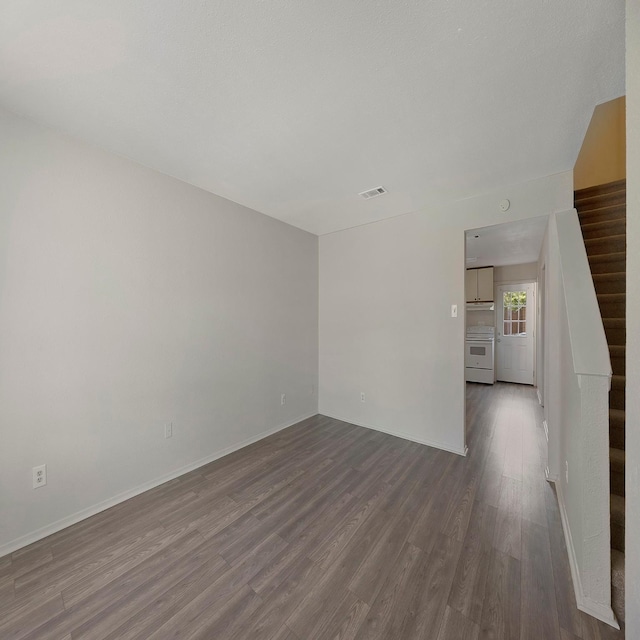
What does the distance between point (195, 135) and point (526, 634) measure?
318 centimetres

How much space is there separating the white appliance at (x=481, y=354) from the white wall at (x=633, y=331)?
5541mm

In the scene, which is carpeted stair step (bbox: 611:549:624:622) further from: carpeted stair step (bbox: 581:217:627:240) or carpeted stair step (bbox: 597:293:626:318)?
carpeted stair step (bbox: 581:217:627:240)

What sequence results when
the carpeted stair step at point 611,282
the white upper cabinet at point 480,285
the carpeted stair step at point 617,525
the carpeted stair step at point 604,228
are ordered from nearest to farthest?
the carpeted stair step at point 617,525, the carpeted stair step at point 611,282, the carpeted stair step at point 604,228, the white upper cabinet at point 480,285

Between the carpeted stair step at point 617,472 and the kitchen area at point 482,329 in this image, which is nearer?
the carpeted stair step at point 617,472

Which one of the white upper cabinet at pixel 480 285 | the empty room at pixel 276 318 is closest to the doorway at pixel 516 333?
the white upper cabinet at pixel 480 285

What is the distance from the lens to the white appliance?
19.1ft

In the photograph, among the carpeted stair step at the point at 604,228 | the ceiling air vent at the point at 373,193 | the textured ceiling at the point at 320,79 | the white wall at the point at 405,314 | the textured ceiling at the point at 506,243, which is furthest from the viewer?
the textured ceiling at the point at 506,243

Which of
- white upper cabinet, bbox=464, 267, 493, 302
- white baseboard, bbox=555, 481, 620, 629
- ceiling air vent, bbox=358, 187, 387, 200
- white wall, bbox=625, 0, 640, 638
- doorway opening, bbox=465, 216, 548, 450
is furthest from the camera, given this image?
white upper cabinet, bbox=464, 267, 493, 302

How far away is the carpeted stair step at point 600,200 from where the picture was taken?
263 centimetres

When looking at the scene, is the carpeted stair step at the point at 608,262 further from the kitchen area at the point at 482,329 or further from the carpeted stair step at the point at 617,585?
the kitchen area at the point at 482,329

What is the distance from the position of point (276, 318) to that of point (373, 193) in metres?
1.74

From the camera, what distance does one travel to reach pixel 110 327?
2.04 m

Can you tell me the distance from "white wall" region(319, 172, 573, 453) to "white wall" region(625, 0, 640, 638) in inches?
71.8

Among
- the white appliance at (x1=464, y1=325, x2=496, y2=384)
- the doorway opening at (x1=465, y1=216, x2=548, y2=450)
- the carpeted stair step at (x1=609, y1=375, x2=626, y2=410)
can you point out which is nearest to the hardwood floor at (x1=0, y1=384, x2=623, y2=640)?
the carpeted stair step at (x1=609, y1=375, x2=626, y2=410)
